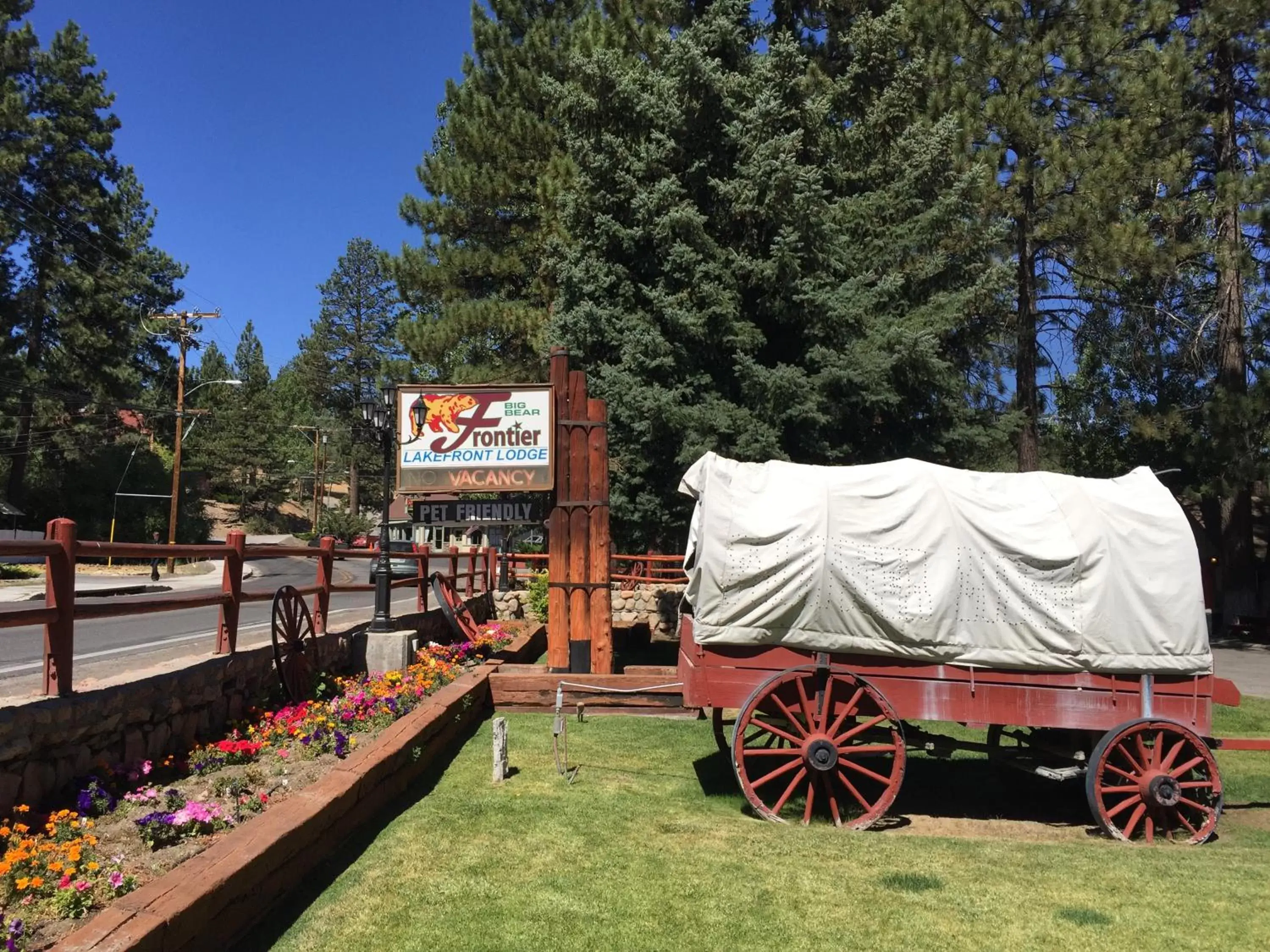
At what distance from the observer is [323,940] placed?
402cm

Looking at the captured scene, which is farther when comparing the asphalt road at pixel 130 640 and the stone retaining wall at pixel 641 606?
the stone retaining wall at pixel 641 606

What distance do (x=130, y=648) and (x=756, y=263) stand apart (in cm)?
1156

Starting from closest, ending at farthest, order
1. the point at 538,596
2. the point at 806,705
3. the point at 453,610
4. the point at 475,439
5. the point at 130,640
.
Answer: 1. the point at 806,705
2. the point at 475,439
3. the point at 453,610
4. the point at 130,640
5. the point at 538,596

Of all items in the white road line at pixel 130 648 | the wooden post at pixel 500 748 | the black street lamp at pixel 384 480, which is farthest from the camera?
the white road line at pixel 130 648

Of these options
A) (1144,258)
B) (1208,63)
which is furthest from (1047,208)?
(1208,63)

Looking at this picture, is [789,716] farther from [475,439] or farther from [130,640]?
[130,640]

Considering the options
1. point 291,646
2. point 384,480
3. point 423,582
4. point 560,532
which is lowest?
point 291,646

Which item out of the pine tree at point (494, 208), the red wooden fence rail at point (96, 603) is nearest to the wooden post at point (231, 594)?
the red wooden fence rail at point (96, 603)

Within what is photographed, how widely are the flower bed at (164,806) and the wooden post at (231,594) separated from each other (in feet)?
1.96

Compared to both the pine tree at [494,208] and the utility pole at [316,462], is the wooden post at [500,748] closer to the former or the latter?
the pine tree at [494,208]

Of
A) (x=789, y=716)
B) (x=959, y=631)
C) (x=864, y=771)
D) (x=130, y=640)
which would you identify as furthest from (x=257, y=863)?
(x=130, y=640)

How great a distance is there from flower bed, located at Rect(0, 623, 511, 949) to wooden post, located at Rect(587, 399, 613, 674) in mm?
2376

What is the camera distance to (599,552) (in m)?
10.5

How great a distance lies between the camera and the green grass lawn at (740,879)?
4.29m
